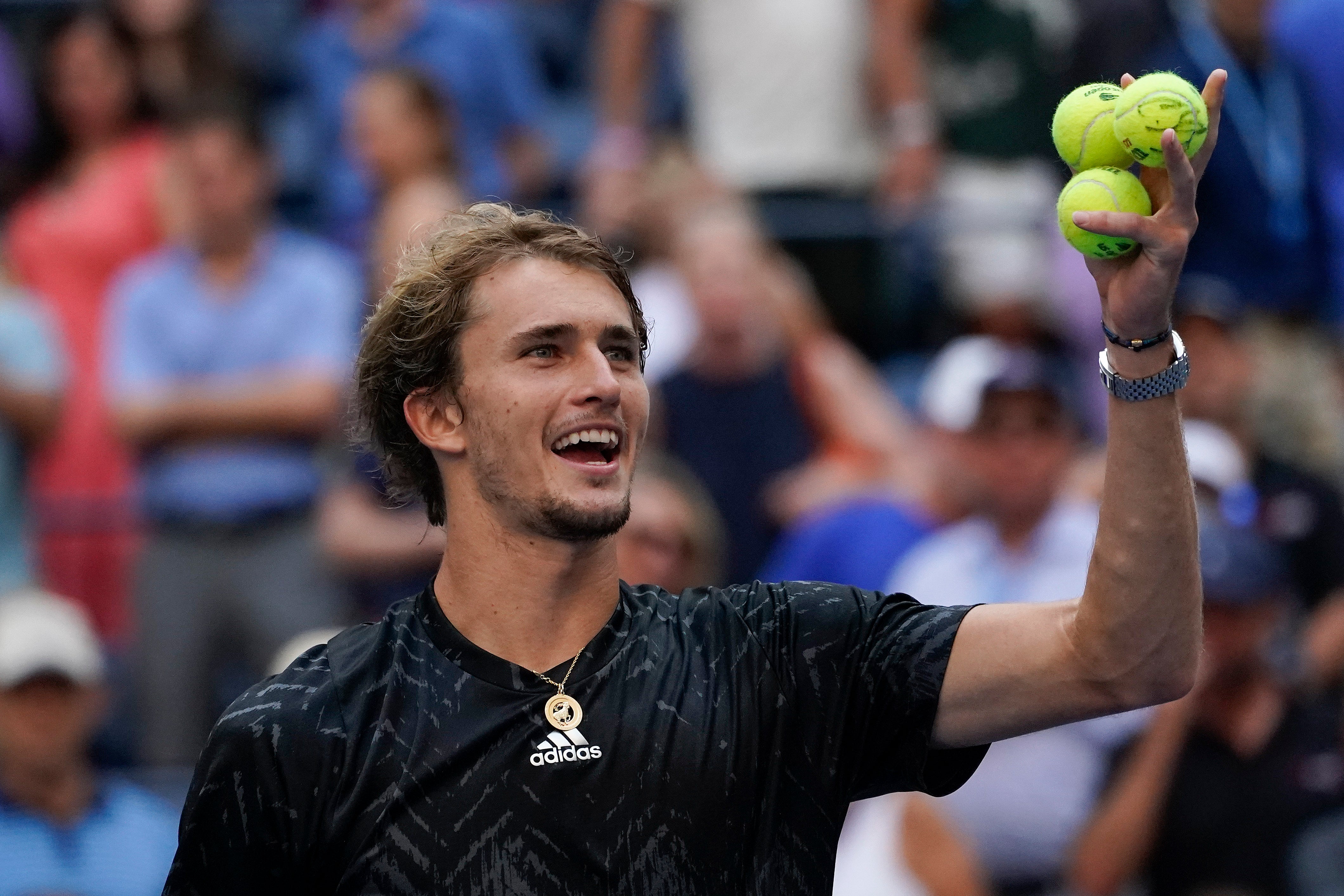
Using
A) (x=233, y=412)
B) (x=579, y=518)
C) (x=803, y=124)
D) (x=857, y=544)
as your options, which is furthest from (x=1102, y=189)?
(x=803, y=124)

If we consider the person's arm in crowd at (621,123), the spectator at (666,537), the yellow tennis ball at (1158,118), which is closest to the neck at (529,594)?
the yellow tennis ball at (1158,118)

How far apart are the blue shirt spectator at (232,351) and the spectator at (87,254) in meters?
0.36

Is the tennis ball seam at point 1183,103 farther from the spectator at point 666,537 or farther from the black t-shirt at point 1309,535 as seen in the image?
the black t-shirt at point 1309,535

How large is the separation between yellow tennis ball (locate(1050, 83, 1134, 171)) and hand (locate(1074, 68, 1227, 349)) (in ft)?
0.13

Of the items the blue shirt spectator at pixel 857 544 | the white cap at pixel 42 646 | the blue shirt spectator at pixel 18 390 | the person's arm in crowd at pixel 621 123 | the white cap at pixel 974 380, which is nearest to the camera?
the white cap at pixel 42 646

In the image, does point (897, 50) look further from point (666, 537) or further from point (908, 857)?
point (908, 857)

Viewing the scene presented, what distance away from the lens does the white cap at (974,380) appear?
5699mm

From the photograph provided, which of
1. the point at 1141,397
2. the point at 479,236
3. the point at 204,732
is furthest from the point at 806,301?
the point at 1141,397

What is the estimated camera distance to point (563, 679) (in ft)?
8.93

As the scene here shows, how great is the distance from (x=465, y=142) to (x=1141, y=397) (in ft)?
18.2

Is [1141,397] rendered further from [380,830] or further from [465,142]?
[465,142]

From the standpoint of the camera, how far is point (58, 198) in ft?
24.8

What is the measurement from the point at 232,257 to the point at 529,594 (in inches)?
166

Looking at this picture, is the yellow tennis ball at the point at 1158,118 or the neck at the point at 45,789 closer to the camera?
the yellow tennis ball at the point at 1158,118
